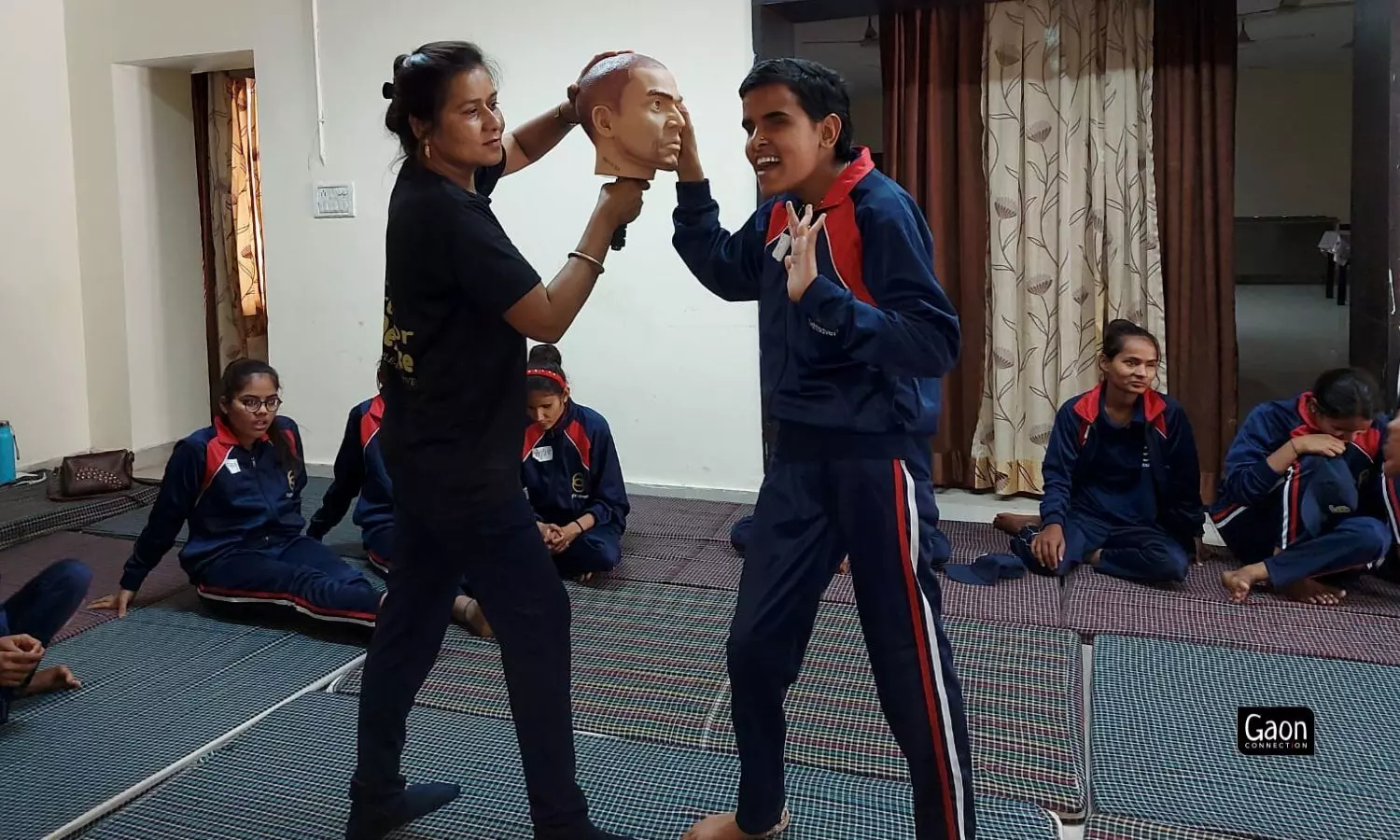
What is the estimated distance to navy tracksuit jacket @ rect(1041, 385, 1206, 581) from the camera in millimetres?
3115

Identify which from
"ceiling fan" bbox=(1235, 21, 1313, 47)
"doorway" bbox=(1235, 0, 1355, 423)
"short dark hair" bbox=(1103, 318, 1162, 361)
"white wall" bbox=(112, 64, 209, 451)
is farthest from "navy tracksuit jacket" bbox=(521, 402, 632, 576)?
"doorway" bbox=(1235, 0, 1355, 423)

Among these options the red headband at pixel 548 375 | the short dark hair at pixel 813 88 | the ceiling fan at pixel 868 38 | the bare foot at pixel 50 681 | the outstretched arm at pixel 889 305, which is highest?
the ceiling fan at pixel 868 38

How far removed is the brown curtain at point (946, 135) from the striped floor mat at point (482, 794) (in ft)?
7.95

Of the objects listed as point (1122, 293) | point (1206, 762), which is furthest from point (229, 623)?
point (1122, 293)

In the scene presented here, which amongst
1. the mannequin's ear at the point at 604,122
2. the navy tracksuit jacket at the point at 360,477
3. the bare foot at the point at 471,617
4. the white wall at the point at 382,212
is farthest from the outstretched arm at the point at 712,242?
the white wall at the point at 382,212

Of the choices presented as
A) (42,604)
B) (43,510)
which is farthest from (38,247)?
→ (42,604)

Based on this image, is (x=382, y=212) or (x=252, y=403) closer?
(x=252, y=403)

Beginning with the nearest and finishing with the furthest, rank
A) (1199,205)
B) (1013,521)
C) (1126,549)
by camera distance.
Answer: (1126,549), (1013,521), (1199,205)

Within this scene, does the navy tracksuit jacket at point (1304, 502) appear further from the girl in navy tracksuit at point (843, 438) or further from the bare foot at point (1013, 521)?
the girl in navy tracksuit at point (843, 438)

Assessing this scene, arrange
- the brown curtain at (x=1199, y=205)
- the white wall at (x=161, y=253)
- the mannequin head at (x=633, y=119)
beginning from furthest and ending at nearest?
the white wall at (x=161, y=253) → the brown curtain at (x=1199, y=205) → the mannequin head at (x=633, y=119)

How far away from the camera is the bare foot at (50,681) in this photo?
7.99 ft

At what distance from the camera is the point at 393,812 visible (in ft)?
5.73

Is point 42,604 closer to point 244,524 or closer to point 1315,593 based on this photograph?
point 244,524

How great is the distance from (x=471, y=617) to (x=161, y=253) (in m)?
3.15
